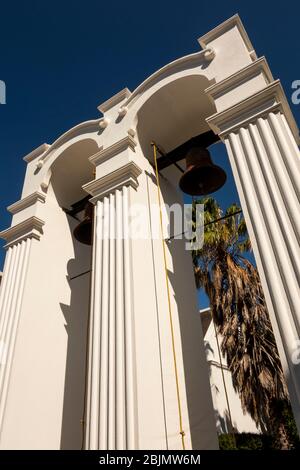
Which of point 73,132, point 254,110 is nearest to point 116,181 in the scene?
point 254,110

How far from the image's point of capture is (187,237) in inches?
244

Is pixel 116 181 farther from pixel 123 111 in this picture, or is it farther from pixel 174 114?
pixel 174 114

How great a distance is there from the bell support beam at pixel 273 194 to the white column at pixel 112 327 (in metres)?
1.60

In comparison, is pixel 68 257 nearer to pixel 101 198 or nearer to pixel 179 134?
pixel 101 198

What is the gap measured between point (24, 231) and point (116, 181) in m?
2.26

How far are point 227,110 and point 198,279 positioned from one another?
869cm

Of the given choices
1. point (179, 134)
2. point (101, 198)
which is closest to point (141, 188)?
point (101, 198)

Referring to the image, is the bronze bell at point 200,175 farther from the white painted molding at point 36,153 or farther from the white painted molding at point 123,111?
the white painted molding at point 36,153

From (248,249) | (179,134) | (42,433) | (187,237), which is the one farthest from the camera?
(248,249)

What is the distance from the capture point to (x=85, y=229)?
6684mm

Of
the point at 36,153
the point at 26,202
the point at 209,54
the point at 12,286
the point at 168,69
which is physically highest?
the point at 36,153

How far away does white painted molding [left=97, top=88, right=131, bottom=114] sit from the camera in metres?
6.88

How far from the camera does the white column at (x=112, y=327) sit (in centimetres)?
363

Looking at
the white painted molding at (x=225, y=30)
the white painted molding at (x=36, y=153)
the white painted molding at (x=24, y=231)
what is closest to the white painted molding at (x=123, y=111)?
the white painted molding at (x=225, y=30)
